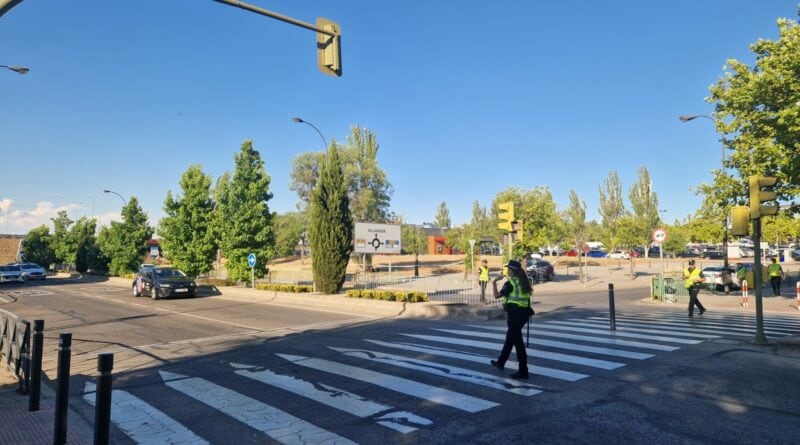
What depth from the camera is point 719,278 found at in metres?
27.3

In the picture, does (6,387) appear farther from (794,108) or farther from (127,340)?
(794,108)

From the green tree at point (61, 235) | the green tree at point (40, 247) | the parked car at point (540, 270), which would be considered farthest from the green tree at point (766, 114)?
the green tree at point (40, 247)

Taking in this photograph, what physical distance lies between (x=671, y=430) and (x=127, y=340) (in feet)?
34.9

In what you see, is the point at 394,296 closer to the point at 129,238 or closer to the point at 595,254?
the point at 129,238

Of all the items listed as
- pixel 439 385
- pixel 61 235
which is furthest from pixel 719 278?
pixel 61 235

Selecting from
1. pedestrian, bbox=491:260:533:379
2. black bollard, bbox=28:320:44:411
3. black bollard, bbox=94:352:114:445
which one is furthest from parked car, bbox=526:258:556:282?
black bollard, bbox=94:352:114:445

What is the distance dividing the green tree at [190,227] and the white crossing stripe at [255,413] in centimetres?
2669

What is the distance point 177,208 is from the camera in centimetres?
3353

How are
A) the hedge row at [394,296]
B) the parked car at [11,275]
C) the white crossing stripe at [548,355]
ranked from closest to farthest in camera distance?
the white crossing stripe at [548,355] → the hedge row at [394,296] → the parked car at [11,275]

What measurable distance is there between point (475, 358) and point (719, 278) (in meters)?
24.5

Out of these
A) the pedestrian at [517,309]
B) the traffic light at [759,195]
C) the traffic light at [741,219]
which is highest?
the traffic light at [759,195]

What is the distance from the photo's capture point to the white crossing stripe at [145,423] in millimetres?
4965

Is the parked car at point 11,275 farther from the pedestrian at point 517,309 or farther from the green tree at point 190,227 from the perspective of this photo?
the pedestrian at point 517,309

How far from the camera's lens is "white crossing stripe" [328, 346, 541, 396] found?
6508 mm
